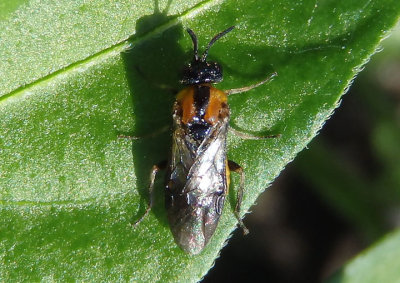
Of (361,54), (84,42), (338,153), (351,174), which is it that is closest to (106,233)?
(84,42)

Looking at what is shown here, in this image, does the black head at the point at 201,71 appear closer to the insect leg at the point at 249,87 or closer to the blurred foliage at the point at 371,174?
the insect leg at the point at 249,87

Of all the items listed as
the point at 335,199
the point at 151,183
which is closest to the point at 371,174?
the point at 335,199

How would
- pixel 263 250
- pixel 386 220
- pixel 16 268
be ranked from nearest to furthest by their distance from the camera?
pixel 16 268 < pixel 386 220 < pixel 263 250

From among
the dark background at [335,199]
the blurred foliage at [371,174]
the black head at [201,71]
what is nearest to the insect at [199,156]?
the black head at [201,71]

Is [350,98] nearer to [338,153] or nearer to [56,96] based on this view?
[338,153]

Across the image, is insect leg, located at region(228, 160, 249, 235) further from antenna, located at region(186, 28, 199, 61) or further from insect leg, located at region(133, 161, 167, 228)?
antenna, located at region(186, 28, 199, 61)

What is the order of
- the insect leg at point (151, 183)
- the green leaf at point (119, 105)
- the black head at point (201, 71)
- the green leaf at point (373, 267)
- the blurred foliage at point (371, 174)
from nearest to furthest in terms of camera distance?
the green leaf at point (119, 105) < the insect leg at point (151, 183) < the black head at point (201, 71) < the green leaf at point (373, 267) < the blurred foliage at point (371, 174)

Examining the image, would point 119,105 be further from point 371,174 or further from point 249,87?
point 371,174

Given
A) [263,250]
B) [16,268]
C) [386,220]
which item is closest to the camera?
[16,268]
